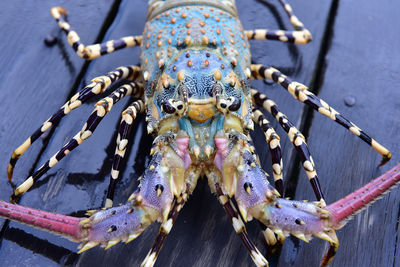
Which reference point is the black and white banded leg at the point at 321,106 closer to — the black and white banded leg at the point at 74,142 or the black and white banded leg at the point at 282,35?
the black and white banded leg at the point at 282,35

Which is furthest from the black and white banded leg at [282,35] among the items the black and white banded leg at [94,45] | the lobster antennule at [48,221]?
the lobster antennule at [48,221]

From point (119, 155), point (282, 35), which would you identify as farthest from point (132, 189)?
point (282, 35)

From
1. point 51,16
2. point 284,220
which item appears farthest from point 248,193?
point 51,16

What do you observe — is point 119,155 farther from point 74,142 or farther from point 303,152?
point 303,152

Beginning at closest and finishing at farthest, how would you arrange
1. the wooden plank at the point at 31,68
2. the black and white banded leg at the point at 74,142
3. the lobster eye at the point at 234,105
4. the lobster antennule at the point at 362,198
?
1. the lobster antennule at the point at 362,198
2. the lobster eye at the point at 234,105
3. the black and white banded leg at the point at 74,142
4. the wooden plank at the point at 31,68

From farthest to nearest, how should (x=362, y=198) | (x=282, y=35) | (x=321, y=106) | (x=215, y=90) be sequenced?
(x=282, y=35) → (x=321, y=106) → (x=215, y=90) → (x=362, y=198)

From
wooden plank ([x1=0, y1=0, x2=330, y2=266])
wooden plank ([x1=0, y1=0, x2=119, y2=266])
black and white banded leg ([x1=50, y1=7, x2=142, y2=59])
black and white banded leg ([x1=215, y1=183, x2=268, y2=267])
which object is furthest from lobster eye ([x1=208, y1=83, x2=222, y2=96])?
wooden plank ([x1=0, y1=0, x2=119, y2=266])
